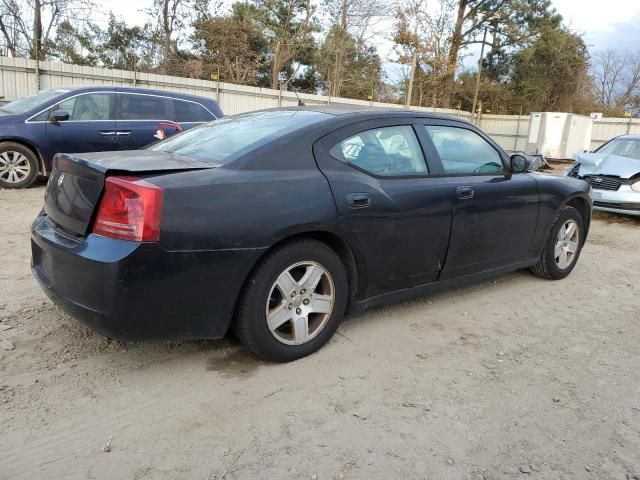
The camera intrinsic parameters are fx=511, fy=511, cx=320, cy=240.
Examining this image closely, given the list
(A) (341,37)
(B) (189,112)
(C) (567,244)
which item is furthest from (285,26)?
(C) (567,244)

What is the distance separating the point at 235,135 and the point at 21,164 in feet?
19.5

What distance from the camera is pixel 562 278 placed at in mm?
5062

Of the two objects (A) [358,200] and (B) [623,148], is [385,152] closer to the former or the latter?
(A) [358,200]

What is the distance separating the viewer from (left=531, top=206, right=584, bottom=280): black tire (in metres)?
4.76

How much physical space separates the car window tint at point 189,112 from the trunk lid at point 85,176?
6.08 meters

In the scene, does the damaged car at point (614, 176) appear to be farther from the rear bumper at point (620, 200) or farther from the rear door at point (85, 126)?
the rear door at point (85, 126)

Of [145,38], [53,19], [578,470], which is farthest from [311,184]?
[145,38]

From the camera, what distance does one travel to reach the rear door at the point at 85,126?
7.82 m

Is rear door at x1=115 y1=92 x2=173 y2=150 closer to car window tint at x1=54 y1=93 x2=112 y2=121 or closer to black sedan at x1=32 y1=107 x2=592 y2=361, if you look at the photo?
car window tint at x1=54 y1=93 x2=112 y2=121

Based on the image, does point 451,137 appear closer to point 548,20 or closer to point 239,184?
point 239,184

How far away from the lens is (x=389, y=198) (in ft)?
10.8

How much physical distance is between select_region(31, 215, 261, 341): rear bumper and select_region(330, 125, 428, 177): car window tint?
1007 mm

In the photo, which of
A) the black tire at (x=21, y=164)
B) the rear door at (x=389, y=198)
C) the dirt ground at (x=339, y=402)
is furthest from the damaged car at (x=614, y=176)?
the black tire at (x=21, y=164)

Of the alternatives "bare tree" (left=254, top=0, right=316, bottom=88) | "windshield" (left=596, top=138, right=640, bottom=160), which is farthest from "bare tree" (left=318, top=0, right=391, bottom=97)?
"windshield" (left=596, top=138, right=640, bottom=160)
